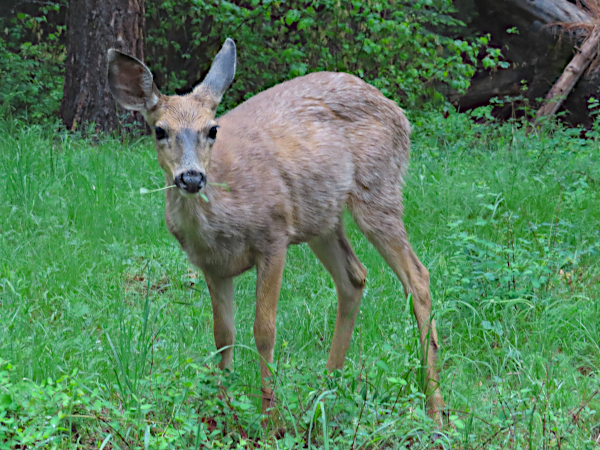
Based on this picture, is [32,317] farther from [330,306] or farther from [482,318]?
[482,318]

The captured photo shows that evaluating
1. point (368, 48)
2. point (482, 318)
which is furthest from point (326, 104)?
point (368, 48)

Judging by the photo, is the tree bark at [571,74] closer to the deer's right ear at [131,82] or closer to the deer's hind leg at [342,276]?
the deer's hind leg at [342,276]

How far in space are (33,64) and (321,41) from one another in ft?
14.8

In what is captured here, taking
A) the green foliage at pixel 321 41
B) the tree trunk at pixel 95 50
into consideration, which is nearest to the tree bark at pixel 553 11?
the green foliage at pixel 321 41

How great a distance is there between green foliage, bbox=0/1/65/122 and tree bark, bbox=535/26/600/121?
687cm

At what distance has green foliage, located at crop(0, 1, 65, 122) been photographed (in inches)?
411

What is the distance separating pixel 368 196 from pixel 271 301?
967 mm

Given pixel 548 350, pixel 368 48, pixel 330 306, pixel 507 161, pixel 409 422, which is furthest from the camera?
pixel 368 48

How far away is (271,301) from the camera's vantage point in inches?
149

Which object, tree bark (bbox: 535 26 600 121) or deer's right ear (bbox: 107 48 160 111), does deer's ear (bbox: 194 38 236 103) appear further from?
tree bark (bbox: 535 26 600 121)

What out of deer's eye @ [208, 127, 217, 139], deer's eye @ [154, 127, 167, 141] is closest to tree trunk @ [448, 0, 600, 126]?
deer's eye @ [208, 127, 217, 139]

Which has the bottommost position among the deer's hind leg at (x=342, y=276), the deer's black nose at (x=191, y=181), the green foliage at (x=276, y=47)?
the green foliage at (x=276, y=47)

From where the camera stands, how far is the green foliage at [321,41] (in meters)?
9.19

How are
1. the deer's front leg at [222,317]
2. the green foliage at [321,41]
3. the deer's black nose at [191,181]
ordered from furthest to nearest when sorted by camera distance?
1. the green foliage at [321,41]
2. the deer's front leg at [222,317]
3. the deer's black nose at [191,181]
